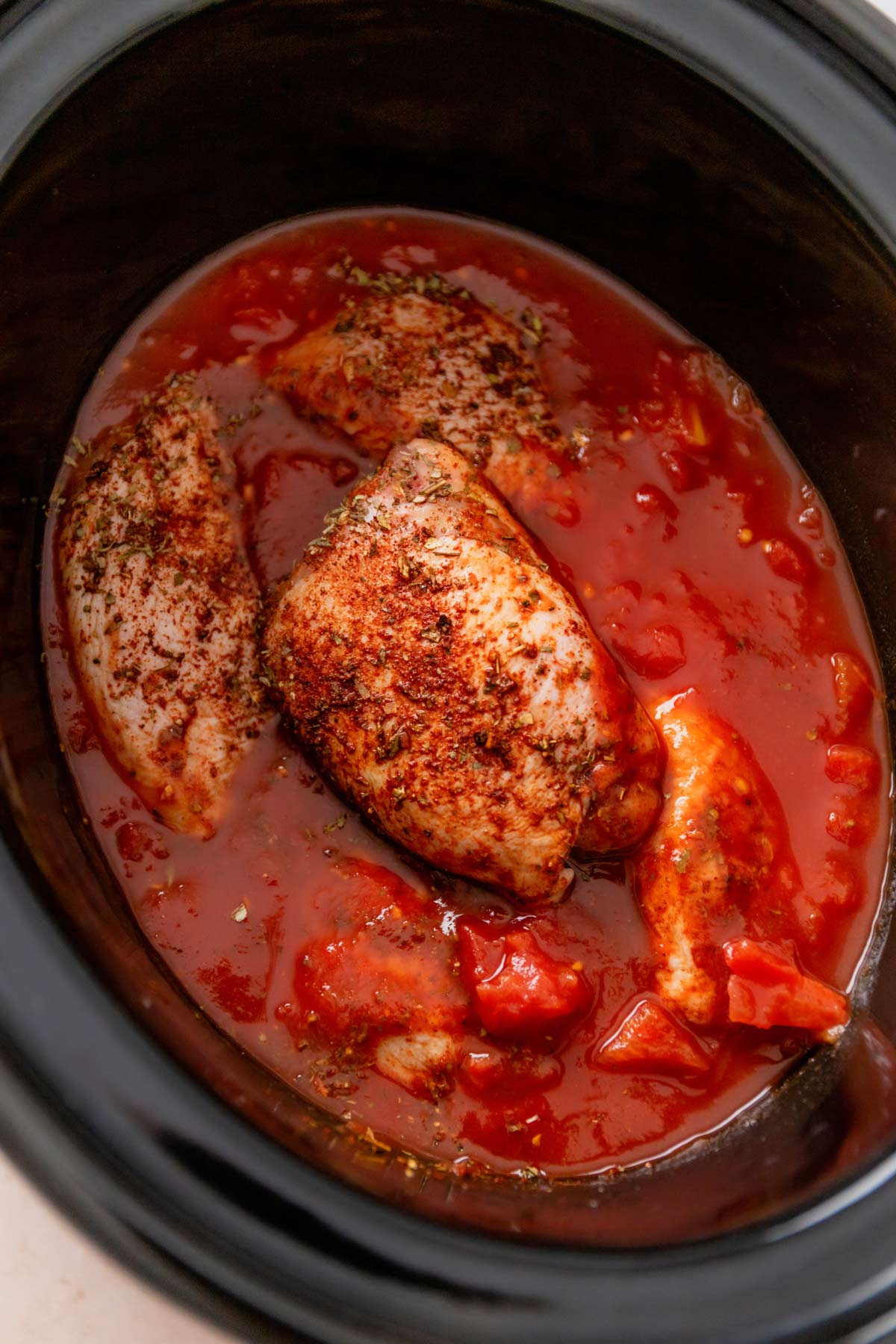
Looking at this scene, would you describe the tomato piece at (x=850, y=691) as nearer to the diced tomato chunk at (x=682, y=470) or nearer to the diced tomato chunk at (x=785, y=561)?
the diced tomato chunk at (x=785, y=561)

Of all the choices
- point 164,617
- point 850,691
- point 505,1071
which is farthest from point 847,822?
point 164,617

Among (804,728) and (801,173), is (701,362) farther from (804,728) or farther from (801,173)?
(804,728)

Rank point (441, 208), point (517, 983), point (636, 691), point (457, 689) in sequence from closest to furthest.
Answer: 1. point (457, 689)
2. point (517, 983)
3. point (636, 691)
4. point (441, 208)

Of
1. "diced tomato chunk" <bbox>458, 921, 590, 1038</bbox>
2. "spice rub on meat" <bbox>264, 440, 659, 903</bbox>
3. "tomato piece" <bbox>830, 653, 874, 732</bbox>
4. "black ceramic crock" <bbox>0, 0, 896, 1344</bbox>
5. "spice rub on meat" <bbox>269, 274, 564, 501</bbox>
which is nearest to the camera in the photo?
"black ceramic crock" <bbox>0, 0, 896, 1344</bbox>

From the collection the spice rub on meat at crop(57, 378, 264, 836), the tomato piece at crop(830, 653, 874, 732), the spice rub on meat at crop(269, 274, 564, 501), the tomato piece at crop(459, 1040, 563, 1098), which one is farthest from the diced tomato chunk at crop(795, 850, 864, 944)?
the spice rub on meat at crop(57, 378, 264, 836)

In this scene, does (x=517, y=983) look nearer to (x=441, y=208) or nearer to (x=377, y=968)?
(x=377, y=968)

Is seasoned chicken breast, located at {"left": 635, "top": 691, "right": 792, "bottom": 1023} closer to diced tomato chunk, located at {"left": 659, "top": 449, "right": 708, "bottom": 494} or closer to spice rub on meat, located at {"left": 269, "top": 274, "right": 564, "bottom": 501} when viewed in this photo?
diced tomato chunk, located at {"left": 659, "top": 449, "right": 708, "bottom": 494}
